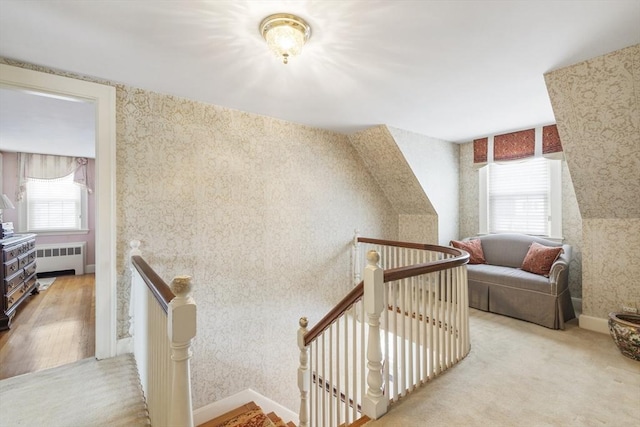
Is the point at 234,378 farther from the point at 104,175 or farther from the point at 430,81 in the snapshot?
the point at 430,81

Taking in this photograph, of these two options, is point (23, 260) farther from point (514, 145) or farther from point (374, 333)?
point (514, 145)

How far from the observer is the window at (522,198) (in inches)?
149

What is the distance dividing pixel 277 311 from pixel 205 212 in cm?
143

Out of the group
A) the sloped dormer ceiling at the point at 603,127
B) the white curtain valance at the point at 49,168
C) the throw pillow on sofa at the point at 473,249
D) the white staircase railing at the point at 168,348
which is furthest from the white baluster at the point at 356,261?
the white curtain valance at the point at 49,168

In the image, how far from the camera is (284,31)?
5.35 ft

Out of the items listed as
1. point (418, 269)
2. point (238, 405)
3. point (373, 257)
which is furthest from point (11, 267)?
point (418, 269)

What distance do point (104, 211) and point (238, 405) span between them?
2.32m

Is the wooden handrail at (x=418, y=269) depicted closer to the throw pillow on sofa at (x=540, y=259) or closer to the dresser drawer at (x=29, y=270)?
the throw pillow on sofa at (x=540, y=259)

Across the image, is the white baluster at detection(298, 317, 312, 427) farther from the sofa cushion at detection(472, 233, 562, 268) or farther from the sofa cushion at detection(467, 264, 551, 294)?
the sofa cushion at detection(472, 233, 562, 268)

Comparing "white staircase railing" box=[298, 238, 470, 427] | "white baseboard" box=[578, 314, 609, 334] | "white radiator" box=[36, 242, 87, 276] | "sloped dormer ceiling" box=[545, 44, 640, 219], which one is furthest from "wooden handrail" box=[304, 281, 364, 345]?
"white radiator" box=[36, 242, 87, 276]

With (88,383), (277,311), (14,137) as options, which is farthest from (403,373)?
(14,137)

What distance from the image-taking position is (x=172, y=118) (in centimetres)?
270

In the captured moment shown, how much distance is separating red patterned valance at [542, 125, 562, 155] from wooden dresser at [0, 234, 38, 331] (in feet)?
21.5

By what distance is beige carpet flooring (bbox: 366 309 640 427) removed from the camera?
1.74 metres
